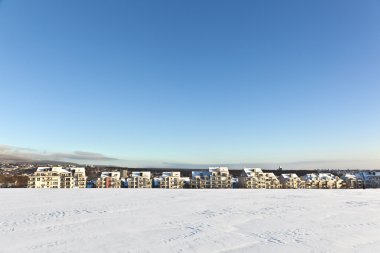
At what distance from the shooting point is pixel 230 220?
307 inches

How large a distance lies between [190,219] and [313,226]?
2.85m

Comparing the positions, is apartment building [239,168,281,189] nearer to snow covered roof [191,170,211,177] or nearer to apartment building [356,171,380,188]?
snow covered roof [191,170,211,177]

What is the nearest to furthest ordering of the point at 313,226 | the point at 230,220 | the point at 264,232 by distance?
1. the point at 264,232
2. the point at 313,226
3. the point at 230,220

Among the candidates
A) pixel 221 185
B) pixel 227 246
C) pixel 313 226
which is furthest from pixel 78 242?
pixel 221 185

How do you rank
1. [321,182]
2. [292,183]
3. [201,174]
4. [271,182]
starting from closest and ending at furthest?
[201,174]
[271,182]
[292,183]
[321,182]

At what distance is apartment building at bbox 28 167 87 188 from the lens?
52.2m

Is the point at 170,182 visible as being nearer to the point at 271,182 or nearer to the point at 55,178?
the point at 271,182

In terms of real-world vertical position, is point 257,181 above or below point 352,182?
above

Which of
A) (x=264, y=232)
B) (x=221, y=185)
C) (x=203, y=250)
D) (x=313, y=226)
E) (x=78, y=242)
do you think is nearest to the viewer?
(x=203, y=250)

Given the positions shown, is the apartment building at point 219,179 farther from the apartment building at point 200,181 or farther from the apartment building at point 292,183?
the apartment building at point 292,183

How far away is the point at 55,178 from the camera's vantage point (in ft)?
175

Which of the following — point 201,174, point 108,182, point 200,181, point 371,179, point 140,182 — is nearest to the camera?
point 200,181

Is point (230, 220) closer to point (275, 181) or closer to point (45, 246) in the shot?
point (45, 246)

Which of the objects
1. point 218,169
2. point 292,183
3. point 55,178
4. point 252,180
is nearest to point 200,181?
point 218,169
